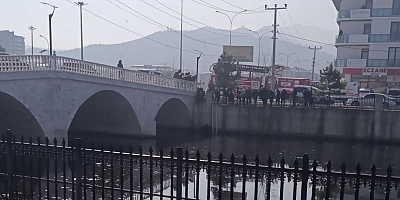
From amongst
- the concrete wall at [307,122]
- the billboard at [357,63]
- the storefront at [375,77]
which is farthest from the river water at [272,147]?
the billboard at [357,63]

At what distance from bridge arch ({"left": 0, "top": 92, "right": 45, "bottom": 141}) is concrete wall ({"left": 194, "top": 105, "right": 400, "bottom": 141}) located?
47.1 ft

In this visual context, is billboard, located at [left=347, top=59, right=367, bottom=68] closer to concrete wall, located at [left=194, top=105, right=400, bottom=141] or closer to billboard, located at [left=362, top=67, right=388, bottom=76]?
billboard, located at [left=362, top=67, right=388, bottom=76]

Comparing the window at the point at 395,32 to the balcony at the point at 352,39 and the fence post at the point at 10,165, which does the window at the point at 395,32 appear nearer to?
the balcony at the point at 352,39

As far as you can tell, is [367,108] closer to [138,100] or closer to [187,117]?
[187,117]

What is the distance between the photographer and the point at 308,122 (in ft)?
92.0

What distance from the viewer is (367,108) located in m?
27.3

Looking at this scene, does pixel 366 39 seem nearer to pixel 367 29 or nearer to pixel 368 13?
pixel 367 29

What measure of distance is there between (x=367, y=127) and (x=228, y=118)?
10224mm

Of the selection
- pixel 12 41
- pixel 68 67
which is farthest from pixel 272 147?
pixel 12 41

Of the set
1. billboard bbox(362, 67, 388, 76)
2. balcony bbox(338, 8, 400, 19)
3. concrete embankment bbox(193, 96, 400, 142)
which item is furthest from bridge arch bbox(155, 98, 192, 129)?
balcony bbox(338, 8, 400, 19)

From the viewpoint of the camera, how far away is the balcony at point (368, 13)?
1522 inches

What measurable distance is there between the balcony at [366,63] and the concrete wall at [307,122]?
47.9 feet

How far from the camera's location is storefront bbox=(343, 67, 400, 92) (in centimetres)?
3875

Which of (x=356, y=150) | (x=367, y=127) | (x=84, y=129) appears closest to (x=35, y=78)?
(x=84, y=129)
